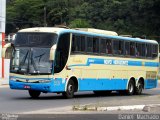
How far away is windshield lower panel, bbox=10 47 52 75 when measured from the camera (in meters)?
24.4

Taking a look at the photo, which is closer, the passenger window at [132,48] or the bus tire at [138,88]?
the passenger window at [132,48]

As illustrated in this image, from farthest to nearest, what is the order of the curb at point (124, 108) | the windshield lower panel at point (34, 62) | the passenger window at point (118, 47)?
the passenger window at point (118, 47)
the windshield lower panel at point (34, 62)
the curb at point (124, 108)

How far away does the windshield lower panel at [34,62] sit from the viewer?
24.4 metres

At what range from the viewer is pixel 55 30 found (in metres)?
25.0

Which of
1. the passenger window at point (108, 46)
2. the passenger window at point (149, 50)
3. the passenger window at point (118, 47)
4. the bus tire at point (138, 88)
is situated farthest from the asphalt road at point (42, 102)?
the passenger window at point (149, 50)

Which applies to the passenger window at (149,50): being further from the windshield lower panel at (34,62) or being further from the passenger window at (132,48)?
the windshield lower panel at (34,62)

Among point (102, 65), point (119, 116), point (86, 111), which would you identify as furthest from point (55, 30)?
point (119, 116)

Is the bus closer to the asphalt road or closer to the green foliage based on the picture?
the asphalt road

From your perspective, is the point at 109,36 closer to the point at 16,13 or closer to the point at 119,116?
the point at 119,116

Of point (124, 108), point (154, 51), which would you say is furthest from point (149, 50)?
point (124, 108)

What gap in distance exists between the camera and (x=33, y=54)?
966 inches

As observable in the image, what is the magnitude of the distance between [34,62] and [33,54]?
0.38 meters

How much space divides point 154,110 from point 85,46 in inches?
350

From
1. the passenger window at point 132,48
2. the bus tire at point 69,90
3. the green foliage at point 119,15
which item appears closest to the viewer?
the bus tire at point 69,90
